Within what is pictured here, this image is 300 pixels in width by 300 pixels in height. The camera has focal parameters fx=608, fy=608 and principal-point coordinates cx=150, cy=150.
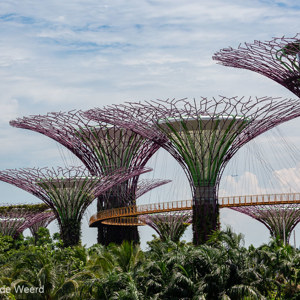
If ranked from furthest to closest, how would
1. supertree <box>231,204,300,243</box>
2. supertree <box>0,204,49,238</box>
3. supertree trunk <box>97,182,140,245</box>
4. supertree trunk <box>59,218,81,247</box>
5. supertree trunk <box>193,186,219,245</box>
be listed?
supertree <box>0,204,49,238</box> < supertree <box>231,204,300,243</box> < supertree trunk <box>97,182,140,245</box> < supertree trunk <box>59,218,81,247</box> < supertree trunk <box>193,186,219,245</box>

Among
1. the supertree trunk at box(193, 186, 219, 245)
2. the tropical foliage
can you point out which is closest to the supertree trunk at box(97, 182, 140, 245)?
the supertree trunk at box(193, 186, 219, 245)

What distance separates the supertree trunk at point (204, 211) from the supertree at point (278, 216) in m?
17.1

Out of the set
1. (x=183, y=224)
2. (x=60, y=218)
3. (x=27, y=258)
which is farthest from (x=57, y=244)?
(x=183, y=224)

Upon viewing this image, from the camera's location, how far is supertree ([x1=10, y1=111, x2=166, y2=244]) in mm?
52531

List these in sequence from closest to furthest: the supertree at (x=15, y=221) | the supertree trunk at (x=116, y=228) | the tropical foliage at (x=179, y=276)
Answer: the tropical foliage at (x=179, y=276) < the supertree trunk at (x=116, y=228) < the supertree at (x=15, y=221)

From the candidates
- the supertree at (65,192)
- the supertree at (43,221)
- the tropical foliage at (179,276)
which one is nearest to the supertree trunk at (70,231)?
the supertree at (65,192)

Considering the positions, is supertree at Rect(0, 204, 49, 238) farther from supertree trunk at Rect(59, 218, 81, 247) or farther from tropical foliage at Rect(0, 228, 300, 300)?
tropical foliage at Rect(0, 228, 300, 300)

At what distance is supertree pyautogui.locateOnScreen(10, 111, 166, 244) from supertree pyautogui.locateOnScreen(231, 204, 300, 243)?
10.7m

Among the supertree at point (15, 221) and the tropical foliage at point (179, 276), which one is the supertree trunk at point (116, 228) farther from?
the tropical foliage at point (179, 276)

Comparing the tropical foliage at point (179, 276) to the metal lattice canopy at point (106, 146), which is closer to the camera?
the tropical foliage at point (179, 276)

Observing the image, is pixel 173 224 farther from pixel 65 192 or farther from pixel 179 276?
pixel 179 276

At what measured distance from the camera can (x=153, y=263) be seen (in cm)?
2458

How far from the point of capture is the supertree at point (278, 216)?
197 ft

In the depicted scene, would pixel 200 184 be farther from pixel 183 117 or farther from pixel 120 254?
pixel 120 254
